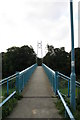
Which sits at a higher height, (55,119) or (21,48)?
(21,48)

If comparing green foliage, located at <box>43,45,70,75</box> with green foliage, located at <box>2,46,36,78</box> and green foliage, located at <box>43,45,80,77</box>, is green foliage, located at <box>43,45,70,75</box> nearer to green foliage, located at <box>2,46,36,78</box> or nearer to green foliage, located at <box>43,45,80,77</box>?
green foliage, located at <box>43,45,80,77</box>

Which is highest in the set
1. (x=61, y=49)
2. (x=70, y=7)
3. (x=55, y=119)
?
(x=61, y=49)

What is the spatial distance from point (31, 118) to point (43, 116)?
0.37 m

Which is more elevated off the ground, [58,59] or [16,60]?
[58,59]

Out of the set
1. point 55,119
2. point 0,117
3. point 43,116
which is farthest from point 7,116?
point 55,119

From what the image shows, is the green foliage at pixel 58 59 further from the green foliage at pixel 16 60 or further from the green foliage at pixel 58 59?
the green foliage at pixel 16 60

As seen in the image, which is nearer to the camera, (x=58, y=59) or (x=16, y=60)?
(x=16, y=60)

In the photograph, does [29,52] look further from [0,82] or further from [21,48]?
[0,82]

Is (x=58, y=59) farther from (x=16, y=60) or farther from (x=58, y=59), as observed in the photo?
(x=16, y=60)

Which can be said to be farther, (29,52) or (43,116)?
(29,52)

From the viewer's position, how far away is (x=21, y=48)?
192 ft

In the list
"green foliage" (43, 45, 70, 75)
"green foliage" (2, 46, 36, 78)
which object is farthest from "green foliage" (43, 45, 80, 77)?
"green foliage" (2, 46, 36, 78)

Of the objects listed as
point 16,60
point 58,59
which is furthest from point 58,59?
point 16,60

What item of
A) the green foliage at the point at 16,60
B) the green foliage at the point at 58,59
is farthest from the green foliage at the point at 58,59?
the green foliage at the point at 16,60
